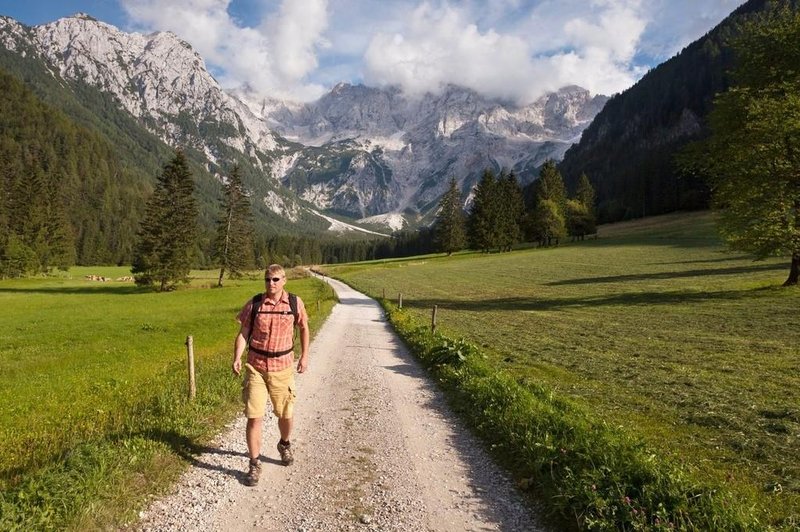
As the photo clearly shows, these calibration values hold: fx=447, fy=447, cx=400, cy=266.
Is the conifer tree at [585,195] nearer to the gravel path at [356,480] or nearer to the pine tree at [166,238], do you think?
the pine tree at [166,238]

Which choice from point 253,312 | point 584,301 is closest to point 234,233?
point 584,301

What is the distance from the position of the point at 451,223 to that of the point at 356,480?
337 feet

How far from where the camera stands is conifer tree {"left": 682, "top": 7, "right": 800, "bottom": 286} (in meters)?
27.1

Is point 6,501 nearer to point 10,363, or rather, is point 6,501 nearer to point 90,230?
point 10,363

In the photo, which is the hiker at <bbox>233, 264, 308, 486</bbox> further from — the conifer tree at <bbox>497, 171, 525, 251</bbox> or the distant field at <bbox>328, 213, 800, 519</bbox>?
the conifer tree at <bbox>497, 171, 525, 251</bbox>

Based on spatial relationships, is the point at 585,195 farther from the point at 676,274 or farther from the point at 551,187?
the point at 676,274

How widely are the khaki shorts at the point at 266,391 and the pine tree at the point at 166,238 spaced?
5914cm

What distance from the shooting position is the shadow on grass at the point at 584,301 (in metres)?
29.0

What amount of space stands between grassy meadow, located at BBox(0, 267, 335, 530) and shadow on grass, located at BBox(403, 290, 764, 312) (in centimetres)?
1180

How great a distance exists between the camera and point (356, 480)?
734 cm

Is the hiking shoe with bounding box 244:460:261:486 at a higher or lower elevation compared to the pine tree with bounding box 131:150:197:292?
lower

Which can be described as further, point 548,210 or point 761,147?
point 548,210

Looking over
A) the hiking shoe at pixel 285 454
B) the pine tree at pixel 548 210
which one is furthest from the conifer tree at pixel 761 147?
the pine tree at pixel 548 210

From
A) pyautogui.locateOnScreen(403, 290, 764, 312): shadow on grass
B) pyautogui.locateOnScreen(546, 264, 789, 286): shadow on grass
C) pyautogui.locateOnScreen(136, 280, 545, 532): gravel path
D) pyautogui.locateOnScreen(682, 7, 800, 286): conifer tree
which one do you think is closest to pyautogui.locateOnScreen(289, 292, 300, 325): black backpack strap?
pyautogui.locateOnScreen(136, 280, 545, 532): gravel path
